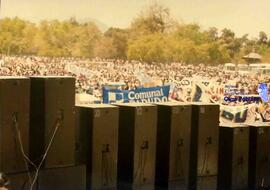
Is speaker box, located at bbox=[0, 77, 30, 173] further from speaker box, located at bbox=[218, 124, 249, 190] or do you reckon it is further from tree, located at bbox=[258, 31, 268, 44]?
tree, located at bbox=[258, 31, 268, 44]

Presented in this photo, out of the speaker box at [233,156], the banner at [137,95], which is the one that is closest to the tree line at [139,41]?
the banner at [137,95]

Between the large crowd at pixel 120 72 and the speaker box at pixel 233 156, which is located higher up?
the large crowd at pixel 120 72

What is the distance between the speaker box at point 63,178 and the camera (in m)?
3.83

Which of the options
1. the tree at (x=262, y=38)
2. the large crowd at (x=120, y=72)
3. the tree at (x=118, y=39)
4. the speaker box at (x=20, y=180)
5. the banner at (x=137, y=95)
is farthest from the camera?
the tree at (x=262, y=38)

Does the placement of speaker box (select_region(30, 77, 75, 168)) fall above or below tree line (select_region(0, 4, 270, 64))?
below

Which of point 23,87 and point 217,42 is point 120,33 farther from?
point 23,87

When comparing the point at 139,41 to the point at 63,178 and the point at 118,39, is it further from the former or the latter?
the point at 63,178

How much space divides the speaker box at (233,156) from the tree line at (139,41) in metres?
0.78

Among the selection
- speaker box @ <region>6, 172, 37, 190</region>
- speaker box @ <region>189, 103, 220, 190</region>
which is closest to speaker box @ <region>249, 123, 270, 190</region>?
speaker box @ <region>189, 103, 220, 190</region>

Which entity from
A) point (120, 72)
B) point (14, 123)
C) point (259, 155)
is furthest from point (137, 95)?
point (14, 123)

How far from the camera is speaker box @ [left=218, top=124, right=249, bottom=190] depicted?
4902 millimetres

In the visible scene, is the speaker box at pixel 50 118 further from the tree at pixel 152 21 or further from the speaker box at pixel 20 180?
the tree at pixel 152 21

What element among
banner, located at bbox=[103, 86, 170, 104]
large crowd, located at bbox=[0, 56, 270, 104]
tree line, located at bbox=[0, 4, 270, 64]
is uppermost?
tree line, located at bbox=[0, 4, 270, 64]

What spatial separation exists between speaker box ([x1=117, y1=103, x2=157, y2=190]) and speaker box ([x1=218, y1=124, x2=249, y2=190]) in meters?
0.76
